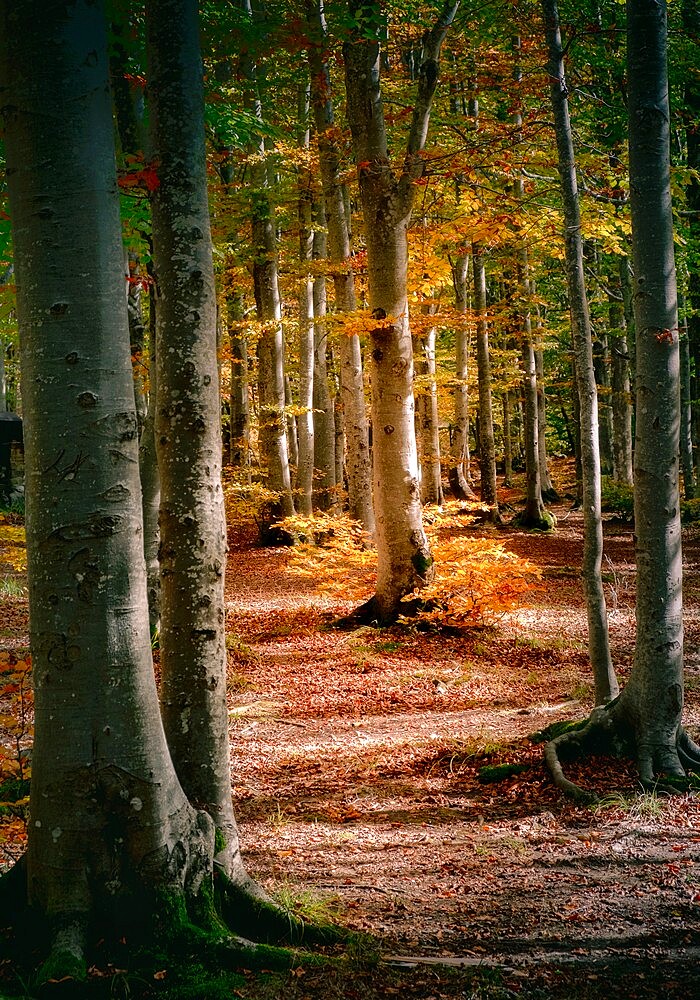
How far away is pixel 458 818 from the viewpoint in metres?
4.89

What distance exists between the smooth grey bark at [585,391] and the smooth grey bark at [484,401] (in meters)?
12.6

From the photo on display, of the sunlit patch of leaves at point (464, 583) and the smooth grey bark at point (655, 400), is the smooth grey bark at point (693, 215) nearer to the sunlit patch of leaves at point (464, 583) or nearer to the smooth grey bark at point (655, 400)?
the sunlit patch of leaves at point (464, 583)

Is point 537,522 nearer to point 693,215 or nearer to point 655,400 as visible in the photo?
point 693,215

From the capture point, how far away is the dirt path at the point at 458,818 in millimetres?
3256

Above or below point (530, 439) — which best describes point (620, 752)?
below

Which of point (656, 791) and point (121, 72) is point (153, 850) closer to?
point (656, 791)

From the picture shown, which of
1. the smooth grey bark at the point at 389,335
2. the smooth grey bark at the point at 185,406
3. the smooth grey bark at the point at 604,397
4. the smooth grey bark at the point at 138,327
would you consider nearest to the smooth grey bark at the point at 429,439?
the smooth grey bark at the point at 604,397

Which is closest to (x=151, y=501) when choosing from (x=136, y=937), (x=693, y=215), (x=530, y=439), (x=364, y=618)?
(x=364, y=618)

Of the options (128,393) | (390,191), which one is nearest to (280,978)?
(128,393)

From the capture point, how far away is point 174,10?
332cm

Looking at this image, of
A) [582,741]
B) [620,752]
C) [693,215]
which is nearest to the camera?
[620,752]

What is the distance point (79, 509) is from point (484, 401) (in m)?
18.3

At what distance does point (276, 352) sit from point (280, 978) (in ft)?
52.0

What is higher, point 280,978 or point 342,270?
point 342,270
